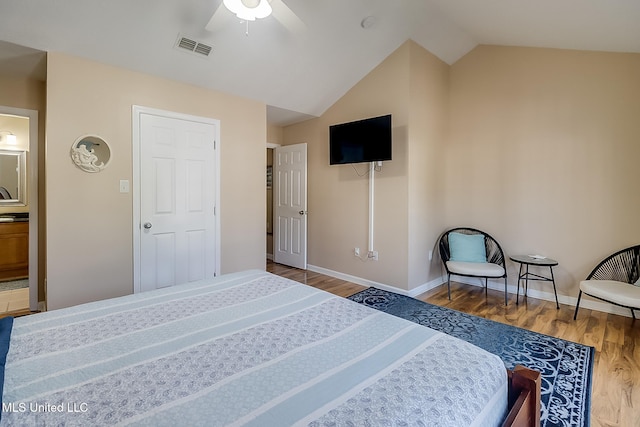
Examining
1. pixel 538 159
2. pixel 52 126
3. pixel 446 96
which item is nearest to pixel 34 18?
pixel 52 126

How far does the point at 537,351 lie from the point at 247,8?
3.16 m

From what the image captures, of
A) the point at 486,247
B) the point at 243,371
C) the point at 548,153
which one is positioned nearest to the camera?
the point at 243,371

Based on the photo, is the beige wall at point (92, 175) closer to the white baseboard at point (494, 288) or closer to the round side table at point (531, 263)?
the white baseboard at point (494, 288)

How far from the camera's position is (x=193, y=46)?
287 centimetres

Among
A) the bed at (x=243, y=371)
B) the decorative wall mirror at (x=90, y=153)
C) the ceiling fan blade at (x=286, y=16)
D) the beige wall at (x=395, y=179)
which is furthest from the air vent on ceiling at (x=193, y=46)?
the bed at (x=243, y=371)

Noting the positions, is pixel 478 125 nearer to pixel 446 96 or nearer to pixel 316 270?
pixel 446 96

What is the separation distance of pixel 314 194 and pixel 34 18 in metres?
3.36

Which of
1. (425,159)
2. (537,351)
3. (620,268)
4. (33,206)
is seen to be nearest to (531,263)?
(620,268)

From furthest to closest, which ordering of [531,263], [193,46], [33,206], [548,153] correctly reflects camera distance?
[548,153] < [531,263] < [33,206] < [193,46]

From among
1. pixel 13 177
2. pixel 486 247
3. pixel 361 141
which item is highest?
pixel 361 141

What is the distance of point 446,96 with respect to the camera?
13.6 ft

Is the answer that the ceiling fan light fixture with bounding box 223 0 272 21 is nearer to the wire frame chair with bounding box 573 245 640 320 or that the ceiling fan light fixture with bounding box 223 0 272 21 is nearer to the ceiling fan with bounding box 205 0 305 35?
the ceiling fan with bounding box 205 0 305 35

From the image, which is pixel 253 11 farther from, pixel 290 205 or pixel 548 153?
pixel 548 153

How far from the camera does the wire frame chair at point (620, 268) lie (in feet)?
9.77
